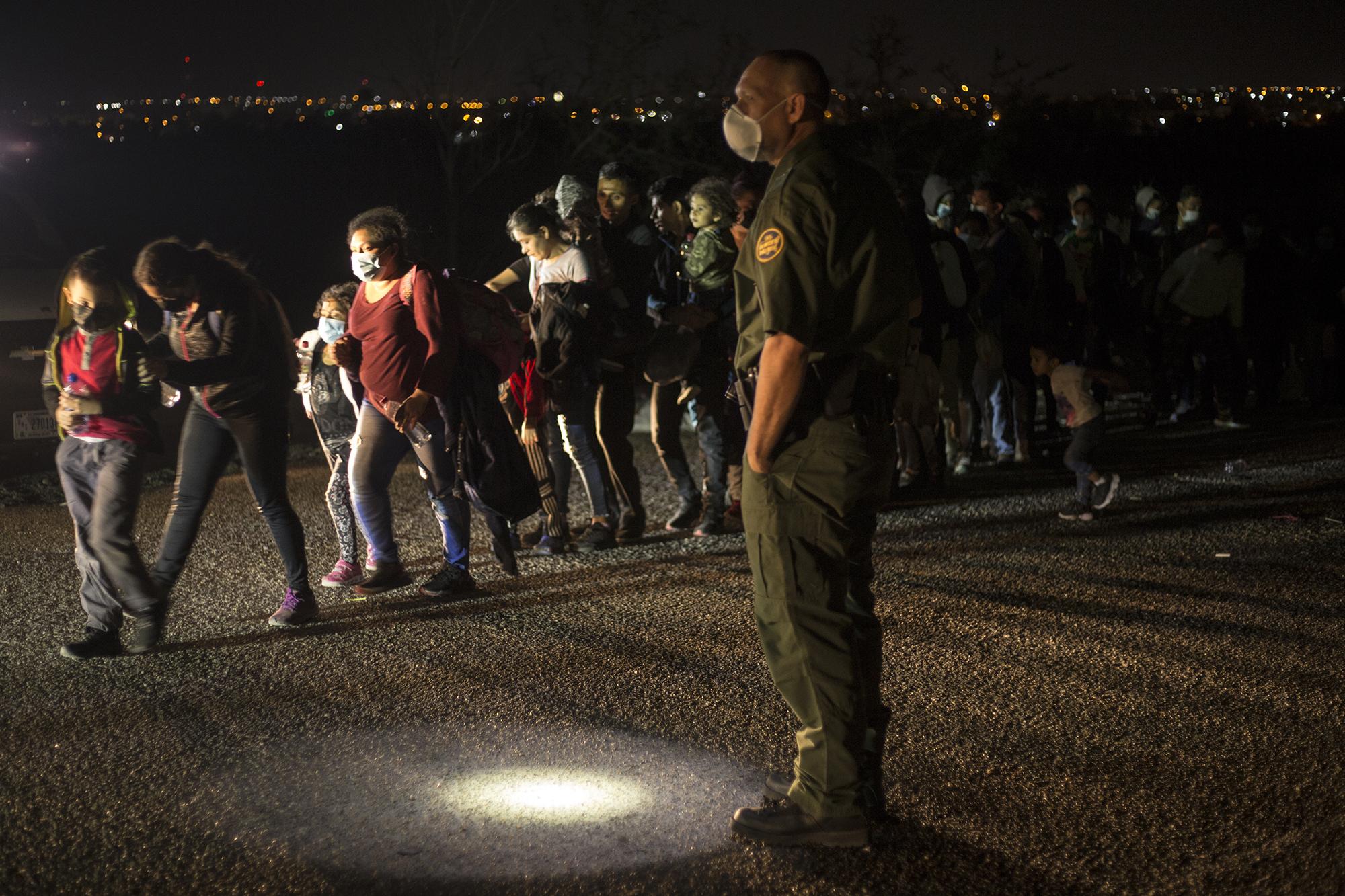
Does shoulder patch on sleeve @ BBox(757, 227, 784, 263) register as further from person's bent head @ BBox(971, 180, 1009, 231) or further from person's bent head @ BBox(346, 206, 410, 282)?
person's bent head @ BBox(971, 180, 1009, 231)

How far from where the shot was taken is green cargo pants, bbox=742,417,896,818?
128 inches

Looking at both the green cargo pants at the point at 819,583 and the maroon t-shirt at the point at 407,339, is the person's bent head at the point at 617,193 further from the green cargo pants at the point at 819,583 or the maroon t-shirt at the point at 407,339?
the green cargo pants at the point at 819,583

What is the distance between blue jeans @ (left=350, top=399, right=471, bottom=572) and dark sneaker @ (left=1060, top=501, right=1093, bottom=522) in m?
3.54

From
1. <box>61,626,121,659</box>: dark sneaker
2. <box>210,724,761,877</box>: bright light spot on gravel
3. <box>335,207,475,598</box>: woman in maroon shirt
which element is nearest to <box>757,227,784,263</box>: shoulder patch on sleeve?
<box>210,724,761,877</box>: bright light spot on gravel

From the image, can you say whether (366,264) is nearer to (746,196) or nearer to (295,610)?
(295,610)

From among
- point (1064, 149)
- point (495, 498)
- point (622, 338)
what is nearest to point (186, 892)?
point (495, 498)

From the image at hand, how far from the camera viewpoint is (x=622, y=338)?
7.12m

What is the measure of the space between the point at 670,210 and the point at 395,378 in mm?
2182

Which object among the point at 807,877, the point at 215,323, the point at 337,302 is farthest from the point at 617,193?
the point at 807,877

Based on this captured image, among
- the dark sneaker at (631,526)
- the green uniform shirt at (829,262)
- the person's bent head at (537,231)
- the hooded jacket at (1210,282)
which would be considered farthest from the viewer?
the hooded jacket at (1210,282)

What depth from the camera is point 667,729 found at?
14.0 ft

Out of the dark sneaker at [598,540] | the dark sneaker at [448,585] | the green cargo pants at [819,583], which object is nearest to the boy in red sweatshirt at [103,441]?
the dark sneaker at [448,585]

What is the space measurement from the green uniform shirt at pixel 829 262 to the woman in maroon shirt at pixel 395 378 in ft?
9.31

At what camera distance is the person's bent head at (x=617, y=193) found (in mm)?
7352
